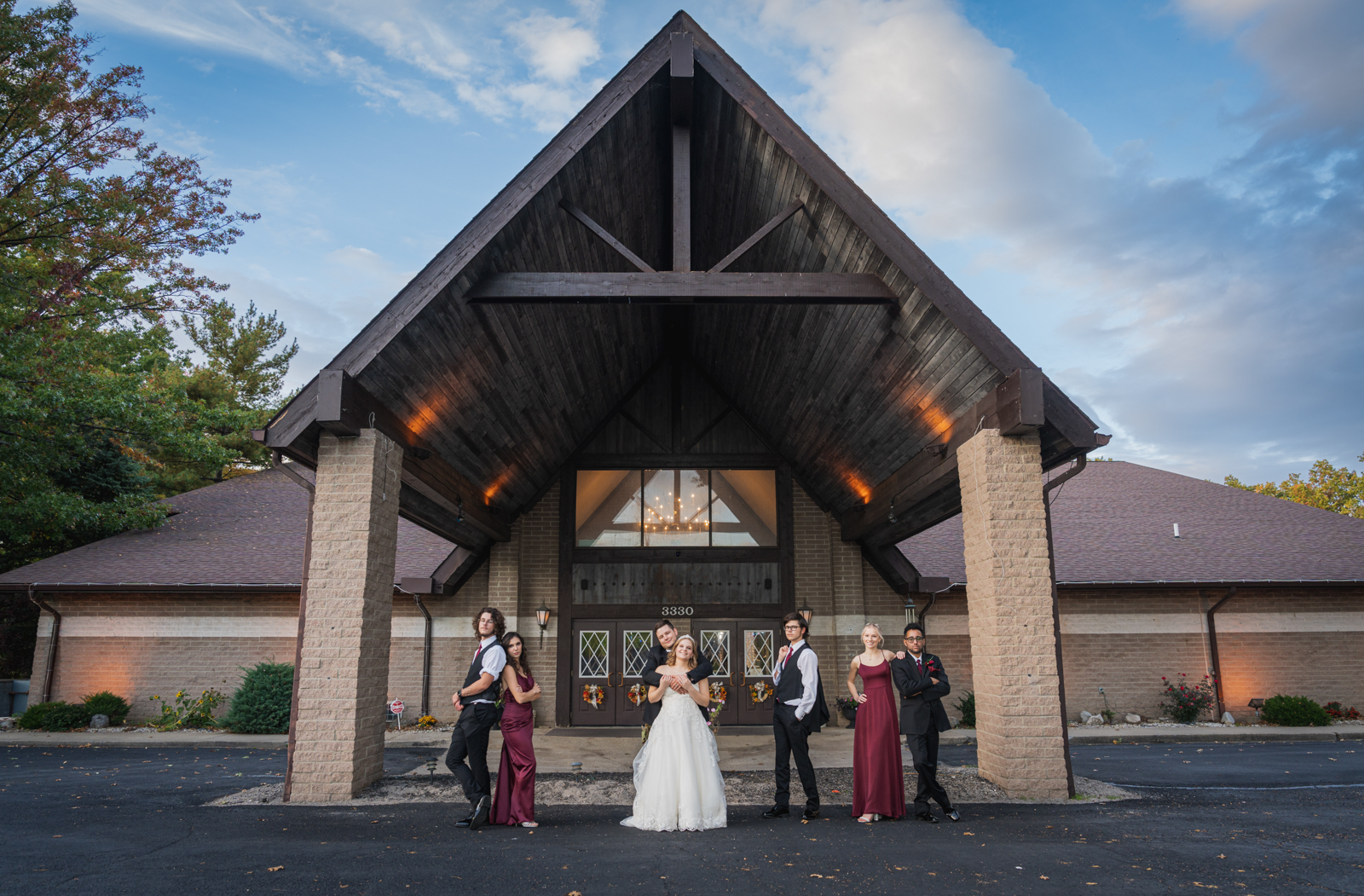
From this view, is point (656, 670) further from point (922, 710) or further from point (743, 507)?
point (743, 507)

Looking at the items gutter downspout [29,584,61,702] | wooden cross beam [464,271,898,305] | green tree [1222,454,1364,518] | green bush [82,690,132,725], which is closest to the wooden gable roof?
wooden cross beam [464,271,898,305]

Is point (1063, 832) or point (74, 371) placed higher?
point (74, 371)

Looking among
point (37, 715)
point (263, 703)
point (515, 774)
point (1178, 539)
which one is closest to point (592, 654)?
point (263, 703)

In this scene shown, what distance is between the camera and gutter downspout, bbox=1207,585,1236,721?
13.9m

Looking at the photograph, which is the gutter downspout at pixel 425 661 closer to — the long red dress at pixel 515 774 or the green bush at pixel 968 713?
the long red dress at pixel 515 774

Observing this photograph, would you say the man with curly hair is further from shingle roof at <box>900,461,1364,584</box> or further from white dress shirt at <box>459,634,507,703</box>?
shingle roof at <box>900,461,1364,584</box>

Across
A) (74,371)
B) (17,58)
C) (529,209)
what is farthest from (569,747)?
(17,58)

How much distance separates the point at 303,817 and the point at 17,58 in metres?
16.7

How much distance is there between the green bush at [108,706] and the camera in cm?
1328

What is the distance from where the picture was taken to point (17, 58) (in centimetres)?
1490

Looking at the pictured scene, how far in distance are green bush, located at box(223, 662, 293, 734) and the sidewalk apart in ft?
0.58

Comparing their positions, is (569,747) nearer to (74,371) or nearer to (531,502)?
(531,502)

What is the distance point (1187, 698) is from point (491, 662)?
13.2 m

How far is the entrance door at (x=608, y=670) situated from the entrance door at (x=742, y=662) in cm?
115
